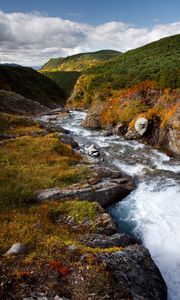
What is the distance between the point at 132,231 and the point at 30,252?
8292mm

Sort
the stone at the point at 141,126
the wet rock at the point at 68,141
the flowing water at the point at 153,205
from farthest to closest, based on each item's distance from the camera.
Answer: the stone at the point at 141,126 → the wet rock at the point at 68,141 → the flowing water at the point at 153,205

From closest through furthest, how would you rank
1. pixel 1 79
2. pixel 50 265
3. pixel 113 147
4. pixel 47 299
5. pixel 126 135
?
pixel 47 299
pixel 50 265
pixel 113 147
pixel 126 135
pixel 1 79

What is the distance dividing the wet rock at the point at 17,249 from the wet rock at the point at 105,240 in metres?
3.46

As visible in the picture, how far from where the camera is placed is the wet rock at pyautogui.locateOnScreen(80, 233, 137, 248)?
47.5ft

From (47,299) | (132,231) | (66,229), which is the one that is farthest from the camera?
(132,231)

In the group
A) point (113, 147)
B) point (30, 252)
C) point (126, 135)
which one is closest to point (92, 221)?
point (30, 252)

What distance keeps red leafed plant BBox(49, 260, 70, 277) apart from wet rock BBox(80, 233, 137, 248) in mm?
3185

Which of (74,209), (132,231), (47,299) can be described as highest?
(47,299)

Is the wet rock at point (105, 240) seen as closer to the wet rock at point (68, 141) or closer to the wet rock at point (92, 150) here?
the wet rock at point (92, 150)

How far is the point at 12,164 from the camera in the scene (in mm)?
26609

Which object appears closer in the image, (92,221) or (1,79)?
(92,221)

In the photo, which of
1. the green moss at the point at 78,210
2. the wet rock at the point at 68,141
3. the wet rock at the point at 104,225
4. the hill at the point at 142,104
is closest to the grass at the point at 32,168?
the green moss at the point at 78,210

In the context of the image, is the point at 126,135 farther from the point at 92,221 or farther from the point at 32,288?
the point at 32,288

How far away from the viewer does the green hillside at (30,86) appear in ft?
378
